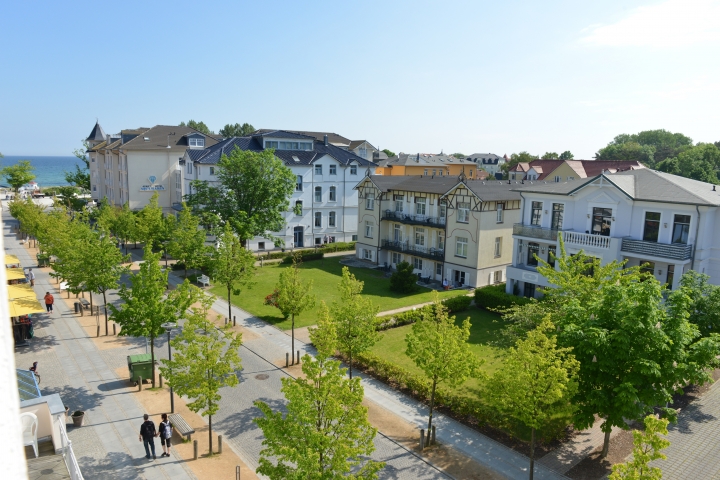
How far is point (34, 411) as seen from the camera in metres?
16.2

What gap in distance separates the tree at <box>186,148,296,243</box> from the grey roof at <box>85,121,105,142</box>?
55.2 m

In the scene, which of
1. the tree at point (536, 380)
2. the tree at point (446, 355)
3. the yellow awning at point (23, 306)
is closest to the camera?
the tree at point (536, 380)

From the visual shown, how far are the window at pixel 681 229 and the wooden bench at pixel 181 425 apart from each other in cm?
2777

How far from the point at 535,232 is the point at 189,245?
24.8 m

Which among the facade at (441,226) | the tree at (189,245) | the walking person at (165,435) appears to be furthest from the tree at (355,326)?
the facade at (441,226)

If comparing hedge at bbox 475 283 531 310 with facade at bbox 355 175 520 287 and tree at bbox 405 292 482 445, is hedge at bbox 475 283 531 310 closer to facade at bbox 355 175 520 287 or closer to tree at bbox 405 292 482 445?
facade at bbox 355 175 520 287

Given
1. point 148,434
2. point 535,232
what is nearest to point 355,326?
point 148,434

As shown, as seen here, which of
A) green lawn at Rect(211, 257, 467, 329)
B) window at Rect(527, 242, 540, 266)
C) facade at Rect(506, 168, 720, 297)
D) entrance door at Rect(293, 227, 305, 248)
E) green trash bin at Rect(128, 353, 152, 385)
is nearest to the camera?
green trash bin at Rect(128, 353, 152, 385)

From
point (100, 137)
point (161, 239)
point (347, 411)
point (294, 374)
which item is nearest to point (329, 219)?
point (161, 239)

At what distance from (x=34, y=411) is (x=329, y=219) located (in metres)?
43.7

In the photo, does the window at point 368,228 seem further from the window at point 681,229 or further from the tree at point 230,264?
the window at point 681,229

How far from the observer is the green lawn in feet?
115

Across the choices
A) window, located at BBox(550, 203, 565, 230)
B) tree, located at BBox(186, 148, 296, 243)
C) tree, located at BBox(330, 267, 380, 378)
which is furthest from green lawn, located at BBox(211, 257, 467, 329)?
tree, located at BBox(330, 267, 380, 378)

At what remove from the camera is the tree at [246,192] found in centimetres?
4612
